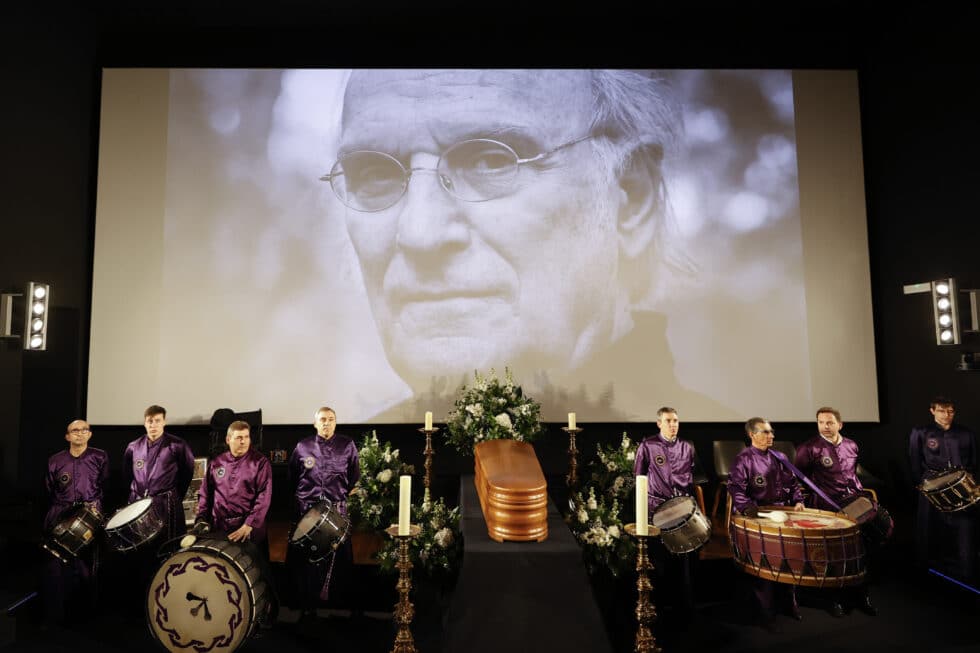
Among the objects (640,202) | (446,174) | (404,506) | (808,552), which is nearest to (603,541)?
(808,552)

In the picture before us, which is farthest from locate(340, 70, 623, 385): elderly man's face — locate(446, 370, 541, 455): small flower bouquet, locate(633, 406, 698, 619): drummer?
locate(633, 406, 698, 619): drummer

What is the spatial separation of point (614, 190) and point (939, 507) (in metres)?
4.60

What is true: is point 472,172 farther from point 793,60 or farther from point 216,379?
point 793,60

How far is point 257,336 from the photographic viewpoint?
684 cm

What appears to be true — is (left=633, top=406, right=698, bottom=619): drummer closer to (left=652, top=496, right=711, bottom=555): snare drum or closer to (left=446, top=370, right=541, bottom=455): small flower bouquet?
(left=652, top=496, right=711, bottom=555): snare drum

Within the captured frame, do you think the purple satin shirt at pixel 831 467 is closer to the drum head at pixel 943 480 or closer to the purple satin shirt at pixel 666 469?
the drum head at pixel 943 480

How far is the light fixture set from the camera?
552 cm

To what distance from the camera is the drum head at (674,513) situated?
4.21 meters

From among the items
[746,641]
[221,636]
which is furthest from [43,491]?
[746,641]

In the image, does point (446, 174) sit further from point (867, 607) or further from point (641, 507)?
point (867, 607)

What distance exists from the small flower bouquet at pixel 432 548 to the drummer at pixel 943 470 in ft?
14.7

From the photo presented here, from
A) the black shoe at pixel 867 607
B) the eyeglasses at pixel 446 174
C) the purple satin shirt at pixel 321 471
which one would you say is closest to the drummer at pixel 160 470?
the purple satin shirt at pixel 321 471

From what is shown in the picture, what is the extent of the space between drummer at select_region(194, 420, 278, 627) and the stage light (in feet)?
22.1

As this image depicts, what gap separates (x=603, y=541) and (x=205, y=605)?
3081mm
